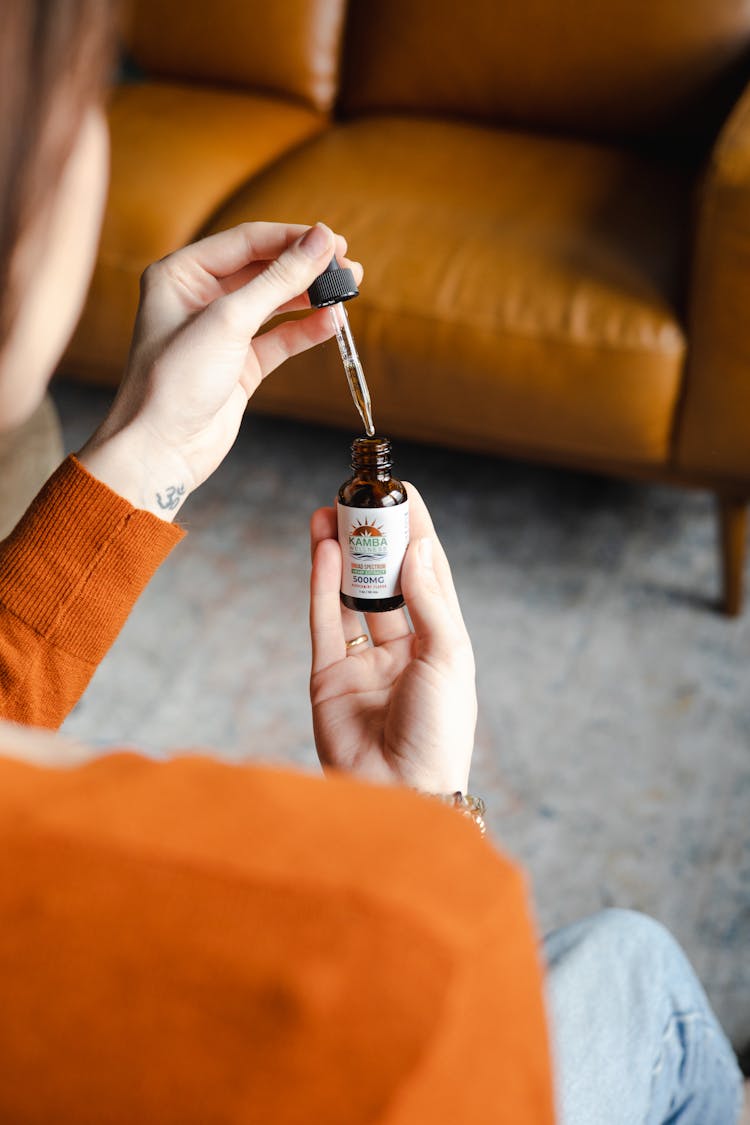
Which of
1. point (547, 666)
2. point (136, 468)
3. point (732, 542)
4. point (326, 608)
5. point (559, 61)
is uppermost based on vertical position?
point (559, 61)

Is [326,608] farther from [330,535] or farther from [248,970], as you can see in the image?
[248,970]

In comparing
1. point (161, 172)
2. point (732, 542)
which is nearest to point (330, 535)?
point (732, 542)

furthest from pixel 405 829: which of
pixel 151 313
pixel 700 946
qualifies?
pixel 700 946

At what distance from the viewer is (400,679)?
2.67 feet

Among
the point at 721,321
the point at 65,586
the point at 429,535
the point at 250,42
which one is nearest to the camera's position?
the point at 65,586

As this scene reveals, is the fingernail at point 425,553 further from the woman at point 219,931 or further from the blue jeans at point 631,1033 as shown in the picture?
the woman at point 219,931

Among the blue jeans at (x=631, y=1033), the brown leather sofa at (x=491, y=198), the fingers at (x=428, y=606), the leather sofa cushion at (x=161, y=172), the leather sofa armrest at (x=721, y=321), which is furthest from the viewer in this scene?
the leather sofa cushion at (x=161, y=172)

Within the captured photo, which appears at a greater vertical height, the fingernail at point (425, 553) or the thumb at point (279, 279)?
the thumb at point (279, 279)

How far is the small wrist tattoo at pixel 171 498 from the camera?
3.06ft

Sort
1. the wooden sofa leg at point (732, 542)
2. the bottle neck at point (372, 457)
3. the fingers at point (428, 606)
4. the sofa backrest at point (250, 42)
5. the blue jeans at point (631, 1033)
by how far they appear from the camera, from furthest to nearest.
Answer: the sofa backrest at point (250, 42) < the wooden sofa leg at point (732, 542) < the bottle neck at point (372, 457) < the fingers at point (428, 606) < the blue jeans at point (631, 1033)

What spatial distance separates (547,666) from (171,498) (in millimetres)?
872

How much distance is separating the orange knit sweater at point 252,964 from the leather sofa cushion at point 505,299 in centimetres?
129

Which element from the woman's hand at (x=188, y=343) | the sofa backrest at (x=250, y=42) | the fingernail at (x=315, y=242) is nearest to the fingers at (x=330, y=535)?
the woman's hand at (x=188, y=343)

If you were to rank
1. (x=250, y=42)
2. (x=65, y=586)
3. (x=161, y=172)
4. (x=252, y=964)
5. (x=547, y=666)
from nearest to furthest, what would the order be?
(x=252, y=964), (x=65, y=586), (x=547, y=666), (x=161, y=172), (x=250, y=42)
